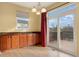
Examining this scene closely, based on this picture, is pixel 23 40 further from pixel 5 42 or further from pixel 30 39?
pixel 5 42

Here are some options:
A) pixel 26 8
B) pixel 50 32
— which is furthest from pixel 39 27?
pixel 26 8

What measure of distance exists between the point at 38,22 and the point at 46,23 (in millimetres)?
455

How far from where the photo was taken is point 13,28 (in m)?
5.41

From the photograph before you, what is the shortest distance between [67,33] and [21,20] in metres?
2.28

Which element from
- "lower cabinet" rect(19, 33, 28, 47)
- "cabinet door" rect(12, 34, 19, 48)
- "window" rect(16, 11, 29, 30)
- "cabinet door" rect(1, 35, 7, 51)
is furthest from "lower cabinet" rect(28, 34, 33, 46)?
"cabinet door" rect(1, 35, 7, 51)

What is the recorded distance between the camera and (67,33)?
4176mm

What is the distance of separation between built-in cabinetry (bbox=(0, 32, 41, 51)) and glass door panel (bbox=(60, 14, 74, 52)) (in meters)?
1.48

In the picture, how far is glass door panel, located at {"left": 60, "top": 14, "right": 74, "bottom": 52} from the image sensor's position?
382 cm

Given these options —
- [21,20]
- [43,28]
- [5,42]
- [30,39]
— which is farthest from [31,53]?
[21,20]

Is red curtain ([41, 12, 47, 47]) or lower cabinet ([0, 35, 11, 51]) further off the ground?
red curtain ([41, 12, 47, 47])

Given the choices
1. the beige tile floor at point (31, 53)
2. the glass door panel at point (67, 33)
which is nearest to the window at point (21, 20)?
the beige tile floor at point (31, 53)

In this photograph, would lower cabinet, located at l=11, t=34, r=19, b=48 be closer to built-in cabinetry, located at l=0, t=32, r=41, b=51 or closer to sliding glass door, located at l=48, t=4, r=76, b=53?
built-in cabinetry, located at l=0, t=32, r=41, b=51

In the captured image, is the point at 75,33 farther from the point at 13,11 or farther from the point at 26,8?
the point at 13,11

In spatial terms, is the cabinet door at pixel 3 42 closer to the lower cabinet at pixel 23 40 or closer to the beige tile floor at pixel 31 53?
the beige tile floor at pixel 31 53
